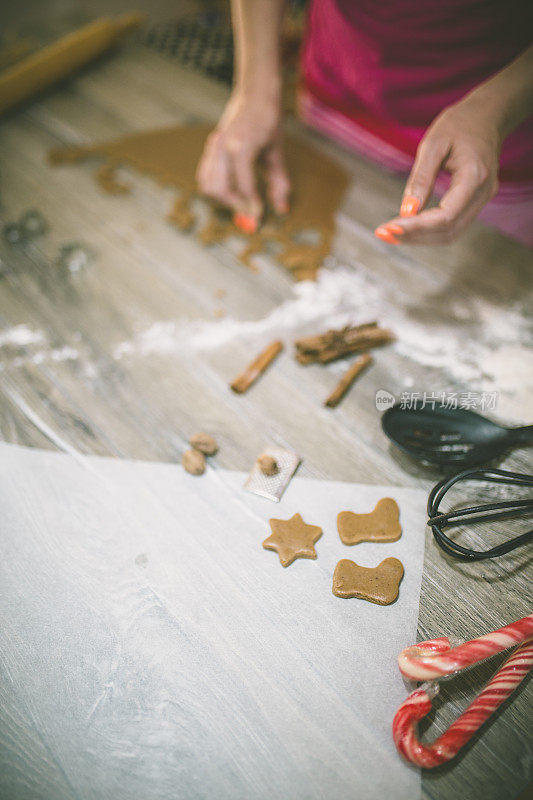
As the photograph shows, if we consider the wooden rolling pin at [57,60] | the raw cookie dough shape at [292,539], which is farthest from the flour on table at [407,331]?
the wooden rolling pin at [57,60]

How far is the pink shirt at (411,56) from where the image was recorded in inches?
34.0

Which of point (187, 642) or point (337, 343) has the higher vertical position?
point (337, 343)

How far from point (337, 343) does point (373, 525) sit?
315mm

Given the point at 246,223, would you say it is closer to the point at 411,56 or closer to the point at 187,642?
the point at 411,56

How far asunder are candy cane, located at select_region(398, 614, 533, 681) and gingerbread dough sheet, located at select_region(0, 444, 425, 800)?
0.03m

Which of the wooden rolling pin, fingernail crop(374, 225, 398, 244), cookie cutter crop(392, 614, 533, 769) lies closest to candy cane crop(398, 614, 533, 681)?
cookie cutter crop(392, 614, 533, 769)

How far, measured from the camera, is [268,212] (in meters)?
1.08

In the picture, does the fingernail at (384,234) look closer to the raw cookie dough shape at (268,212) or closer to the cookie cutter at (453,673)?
the raw cookie dough shape at (268,212)

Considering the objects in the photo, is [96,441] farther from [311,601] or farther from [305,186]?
[305,186]

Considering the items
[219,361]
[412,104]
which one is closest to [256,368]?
[219,361]

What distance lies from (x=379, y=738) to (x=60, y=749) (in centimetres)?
33

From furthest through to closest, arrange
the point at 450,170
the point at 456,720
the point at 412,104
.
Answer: the point at 412,104 < the point at 450,170 < the point at 456,720

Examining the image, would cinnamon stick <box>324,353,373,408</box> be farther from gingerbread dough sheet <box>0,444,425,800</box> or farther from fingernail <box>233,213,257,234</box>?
fingernail <box>233,213,257,234</box>

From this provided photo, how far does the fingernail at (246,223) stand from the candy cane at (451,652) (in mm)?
822
